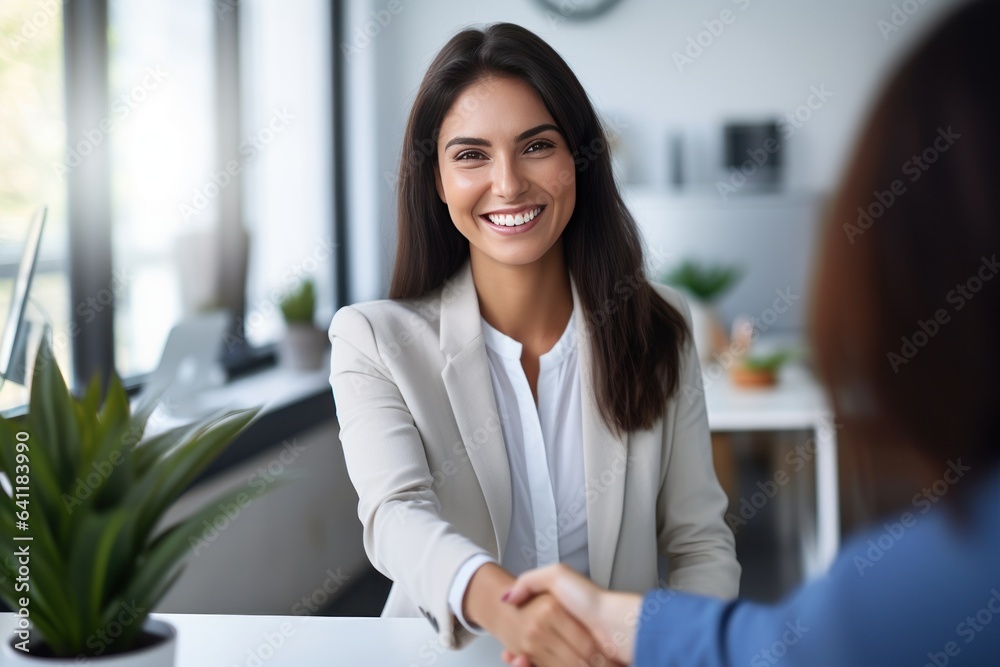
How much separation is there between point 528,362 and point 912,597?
852 mm

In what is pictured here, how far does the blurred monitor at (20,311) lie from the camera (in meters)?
1.12

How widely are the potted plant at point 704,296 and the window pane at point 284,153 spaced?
138cm

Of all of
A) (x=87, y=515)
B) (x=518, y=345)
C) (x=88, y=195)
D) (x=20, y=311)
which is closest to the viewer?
(x=87, y=515)

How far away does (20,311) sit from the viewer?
4.02 ft

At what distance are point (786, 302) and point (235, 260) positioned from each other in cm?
270

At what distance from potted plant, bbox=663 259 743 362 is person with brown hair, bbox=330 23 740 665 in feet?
6.37

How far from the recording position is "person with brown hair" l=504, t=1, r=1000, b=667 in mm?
648

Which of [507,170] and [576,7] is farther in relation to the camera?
[576,7]

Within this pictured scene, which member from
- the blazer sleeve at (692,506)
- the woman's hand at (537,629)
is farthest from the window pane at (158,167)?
the woman's hand at (537,629)

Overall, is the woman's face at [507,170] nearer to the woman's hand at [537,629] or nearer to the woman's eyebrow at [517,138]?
Result: the woman's eyebrow at [517,138]

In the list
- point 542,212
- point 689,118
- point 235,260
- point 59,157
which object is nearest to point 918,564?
point 542,212

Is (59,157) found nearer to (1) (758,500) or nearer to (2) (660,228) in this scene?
(2) (660,228)

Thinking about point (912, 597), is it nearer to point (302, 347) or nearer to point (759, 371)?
point (759, 371)

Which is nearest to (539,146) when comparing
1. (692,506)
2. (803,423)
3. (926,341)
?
(692,506)
